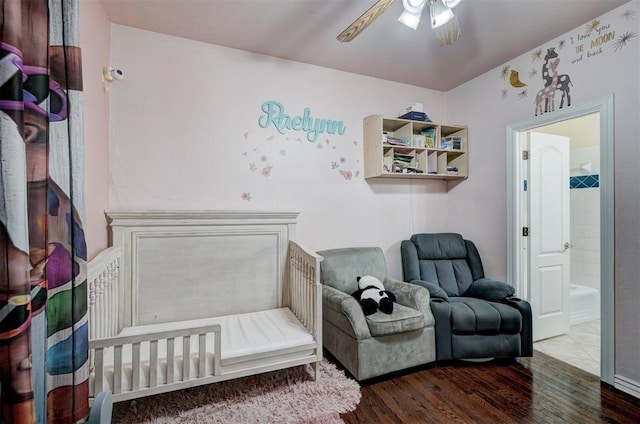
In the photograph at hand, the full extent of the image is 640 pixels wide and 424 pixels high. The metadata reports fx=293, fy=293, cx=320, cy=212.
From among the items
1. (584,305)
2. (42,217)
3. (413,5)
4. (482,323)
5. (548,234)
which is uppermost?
(413,5)

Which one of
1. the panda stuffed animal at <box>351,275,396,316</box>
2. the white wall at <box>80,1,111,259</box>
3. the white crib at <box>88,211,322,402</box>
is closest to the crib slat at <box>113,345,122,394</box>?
the white crib at <box>88,211,322,402</box>

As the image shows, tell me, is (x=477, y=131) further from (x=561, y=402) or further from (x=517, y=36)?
(x=561, y=402)

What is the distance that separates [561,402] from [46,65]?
113 inches

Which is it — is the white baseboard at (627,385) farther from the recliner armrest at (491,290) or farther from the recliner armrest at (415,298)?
the recliner armrest at (415,298)

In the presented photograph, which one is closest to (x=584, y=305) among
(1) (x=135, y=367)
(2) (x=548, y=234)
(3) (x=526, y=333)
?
(2) (x=548, y=234)

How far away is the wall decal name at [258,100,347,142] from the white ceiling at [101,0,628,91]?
0.47 metres

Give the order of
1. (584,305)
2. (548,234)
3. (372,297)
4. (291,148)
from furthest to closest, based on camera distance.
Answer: (584,305) → (548,234) → (291,148) → (372,297)

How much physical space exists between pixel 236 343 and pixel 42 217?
135cm

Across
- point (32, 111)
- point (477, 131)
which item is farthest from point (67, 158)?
point (477, 131)

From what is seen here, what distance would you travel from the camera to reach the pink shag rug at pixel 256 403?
1.65 m

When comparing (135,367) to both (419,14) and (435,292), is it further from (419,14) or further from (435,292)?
(419,14)

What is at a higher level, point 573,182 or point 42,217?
point 573,182

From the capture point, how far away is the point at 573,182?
371 cm

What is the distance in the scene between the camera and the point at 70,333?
0.77m
